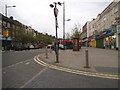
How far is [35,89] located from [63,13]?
862 inches

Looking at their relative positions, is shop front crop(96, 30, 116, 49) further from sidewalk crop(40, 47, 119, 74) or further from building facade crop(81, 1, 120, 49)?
sidewalk crop(40, 47, 119, 74)

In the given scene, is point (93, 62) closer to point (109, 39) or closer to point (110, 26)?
point (109, 39)

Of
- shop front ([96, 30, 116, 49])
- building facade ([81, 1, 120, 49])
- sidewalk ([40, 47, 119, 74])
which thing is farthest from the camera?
shop front ([96, 30, 116, 49])

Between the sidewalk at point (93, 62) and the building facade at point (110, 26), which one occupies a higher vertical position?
the building facade at point (110, 26)

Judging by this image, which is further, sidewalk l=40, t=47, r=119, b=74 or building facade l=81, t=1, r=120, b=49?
building facade l=81, t=1, r=120, b=49

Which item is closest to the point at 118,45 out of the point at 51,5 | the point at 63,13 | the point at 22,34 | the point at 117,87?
the point at 63,13

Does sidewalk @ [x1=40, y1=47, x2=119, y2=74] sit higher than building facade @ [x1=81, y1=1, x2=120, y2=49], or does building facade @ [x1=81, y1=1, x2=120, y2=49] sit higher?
building facade @ [x1=81, y1=1, x2=120, y2=49]

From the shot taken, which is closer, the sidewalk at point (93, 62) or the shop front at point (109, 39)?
the sidewalk at point (93, 62)

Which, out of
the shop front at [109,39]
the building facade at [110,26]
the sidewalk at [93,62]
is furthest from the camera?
the shop front at [109,39]

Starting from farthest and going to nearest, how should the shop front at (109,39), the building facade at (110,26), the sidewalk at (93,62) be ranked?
the shop front at (109,39)
the building facade at (110,26)
the sidewalk at (93,62)

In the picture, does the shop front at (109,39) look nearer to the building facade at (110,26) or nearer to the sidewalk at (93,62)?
the building facade at (110,26)

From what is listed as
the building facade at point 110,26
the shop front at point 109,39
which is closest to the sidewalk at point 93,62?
the building facade at point 110,26

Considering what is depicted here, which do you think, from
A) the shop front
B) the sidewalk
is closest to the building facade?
the shop front

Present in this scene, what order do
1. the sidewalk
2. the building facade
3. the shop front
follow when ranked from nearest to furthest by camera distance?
the sidewalk < the building facade < the shop front
